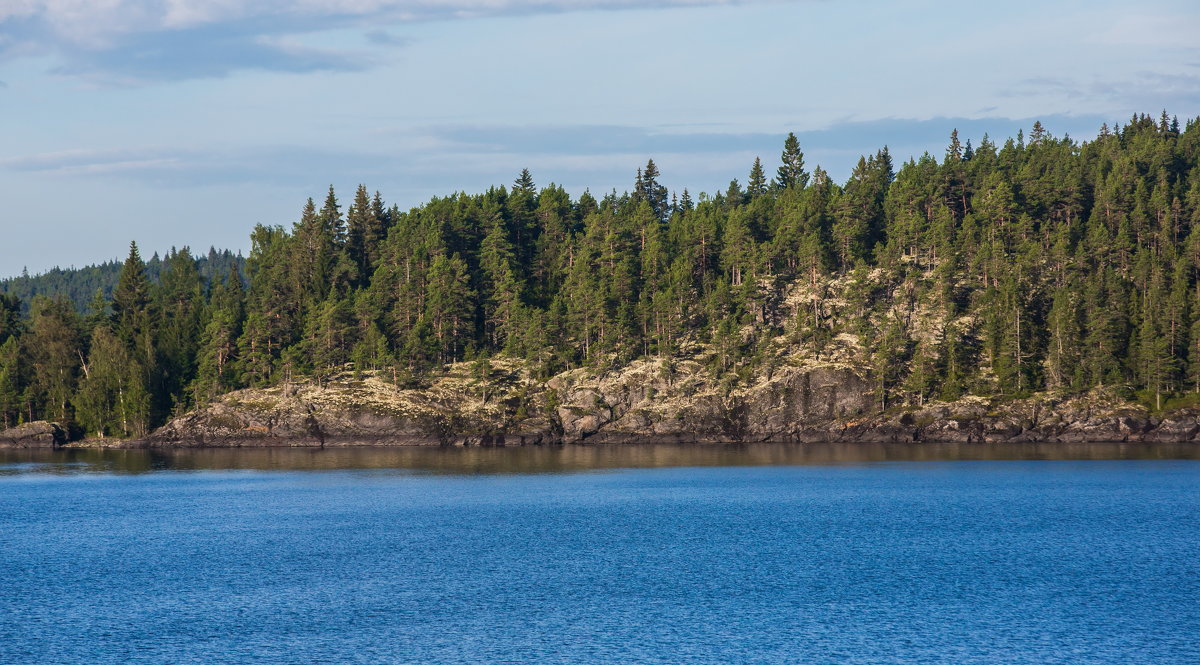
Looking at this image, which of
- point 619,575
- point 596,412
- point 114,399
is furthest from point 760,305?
point 619,575

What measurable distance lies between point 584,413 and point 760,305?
121 feet

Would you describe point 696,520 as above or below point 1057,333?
below

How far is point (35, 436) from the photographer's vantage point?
560ft

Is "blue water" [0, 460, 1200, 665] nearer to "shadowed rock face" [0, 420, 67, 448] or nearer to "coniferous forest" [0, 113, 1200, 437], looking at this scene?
"coniferous forest" [0, 113, 1200, 437]

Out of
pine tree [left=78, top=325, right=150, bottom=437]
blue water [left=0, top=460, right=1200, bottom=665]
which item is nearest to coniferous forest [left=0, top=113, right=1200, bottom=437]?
pine tree [left=78, top=325, right=150, bottom=437]

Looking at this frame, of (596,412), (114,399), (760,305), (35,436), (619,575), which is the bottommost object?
(619,575)

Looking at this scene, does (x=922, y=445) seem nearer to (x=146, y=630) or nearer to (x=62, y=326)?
(x=146, y=630)

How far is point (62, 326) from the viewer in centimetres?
18312

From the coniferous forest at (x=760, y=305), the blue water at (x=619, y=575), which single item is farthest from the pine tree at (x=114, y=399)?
the blue water at (x=619, y=575)

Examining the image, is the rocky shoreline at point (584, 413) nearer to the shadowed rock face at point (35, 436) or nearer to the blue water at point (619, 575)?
the shadowed rock face at point (35, 436)

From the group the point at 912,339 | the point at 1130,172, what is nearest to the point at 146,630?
the point at 912,339

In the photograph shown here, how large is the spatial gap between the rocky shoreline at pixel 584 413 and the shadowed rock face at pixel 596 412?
0.18 metres

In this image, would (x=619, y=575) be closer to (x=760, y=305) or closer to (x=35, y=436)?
(x=760, y=305)

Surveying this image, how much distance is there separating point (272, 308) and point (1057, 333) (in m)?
128
